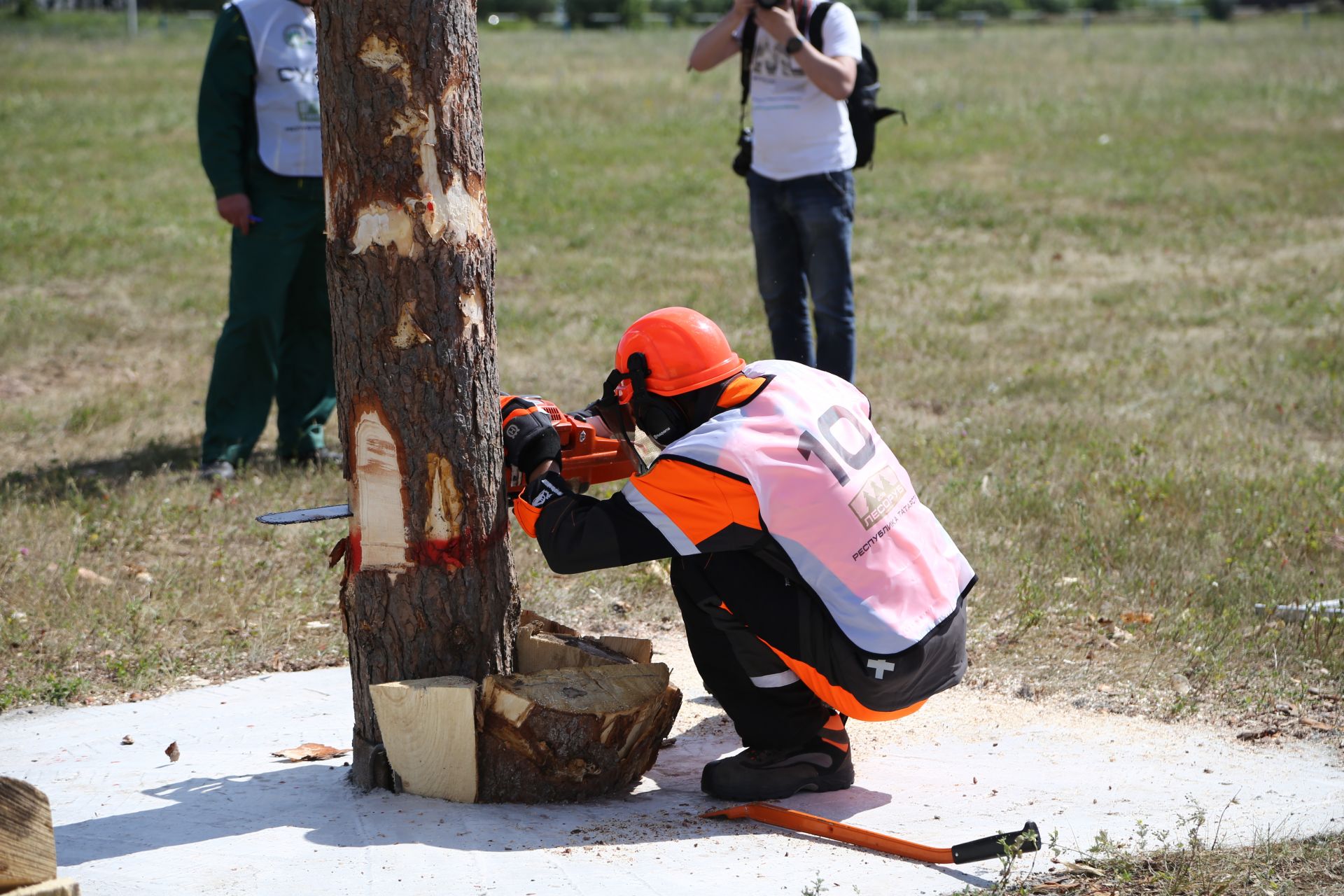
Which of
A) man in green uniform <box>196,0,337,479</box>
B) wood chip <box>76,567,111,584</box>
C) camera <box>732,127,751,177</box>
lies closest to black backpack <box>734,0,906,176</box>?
camera <box>732,127,751,177</box>

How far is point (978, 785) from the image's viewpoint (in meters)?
3.71

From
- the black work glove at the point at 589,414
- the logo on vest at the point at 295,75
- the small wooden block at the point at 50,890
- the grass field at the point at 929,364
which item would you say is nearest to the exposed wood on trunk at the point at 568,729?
the black work glove at the point at 589,414

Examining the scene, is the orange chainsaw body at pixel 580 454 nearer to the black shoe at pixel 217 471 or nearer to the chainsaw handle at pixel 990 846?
the chainsaw handle at pixel 990 846

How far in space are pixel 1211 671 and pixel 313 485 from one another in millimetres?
3948

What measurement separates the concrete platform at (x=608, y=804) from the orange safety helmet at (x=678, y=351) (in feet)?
3.83

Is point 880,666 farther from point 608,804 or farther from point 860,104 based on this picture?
point 860,104

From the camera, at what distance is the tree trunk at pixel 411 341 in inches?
128

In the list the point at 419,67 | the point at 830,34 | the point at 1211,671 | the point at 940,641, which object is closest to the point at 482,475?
the point at 419,67

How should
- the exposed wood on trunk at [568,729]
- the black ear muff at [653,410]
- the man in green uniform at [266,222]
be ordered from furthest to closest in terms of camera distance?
the man in green uniform at [266,222] < the black ear muff at [653,410] < the exposed wood on trunk at [568,729]

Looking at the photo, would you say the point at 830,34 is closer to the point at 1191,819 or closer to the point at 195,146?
the point at 1191,819

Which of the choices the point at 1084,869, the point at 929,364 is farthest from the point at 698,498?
the point at 929,364

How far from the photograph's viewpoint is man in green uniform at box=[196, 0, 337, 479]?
6020 millimetres

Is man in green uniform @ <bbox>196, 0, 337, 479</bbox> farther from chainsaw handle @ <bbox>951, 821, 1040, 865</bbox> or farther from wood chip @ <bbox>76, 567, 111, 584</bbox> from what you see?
chainsaw handle @ <bbox>951, 821, 1040, 865</bbox>

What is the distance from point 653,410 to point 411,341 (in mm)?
667
